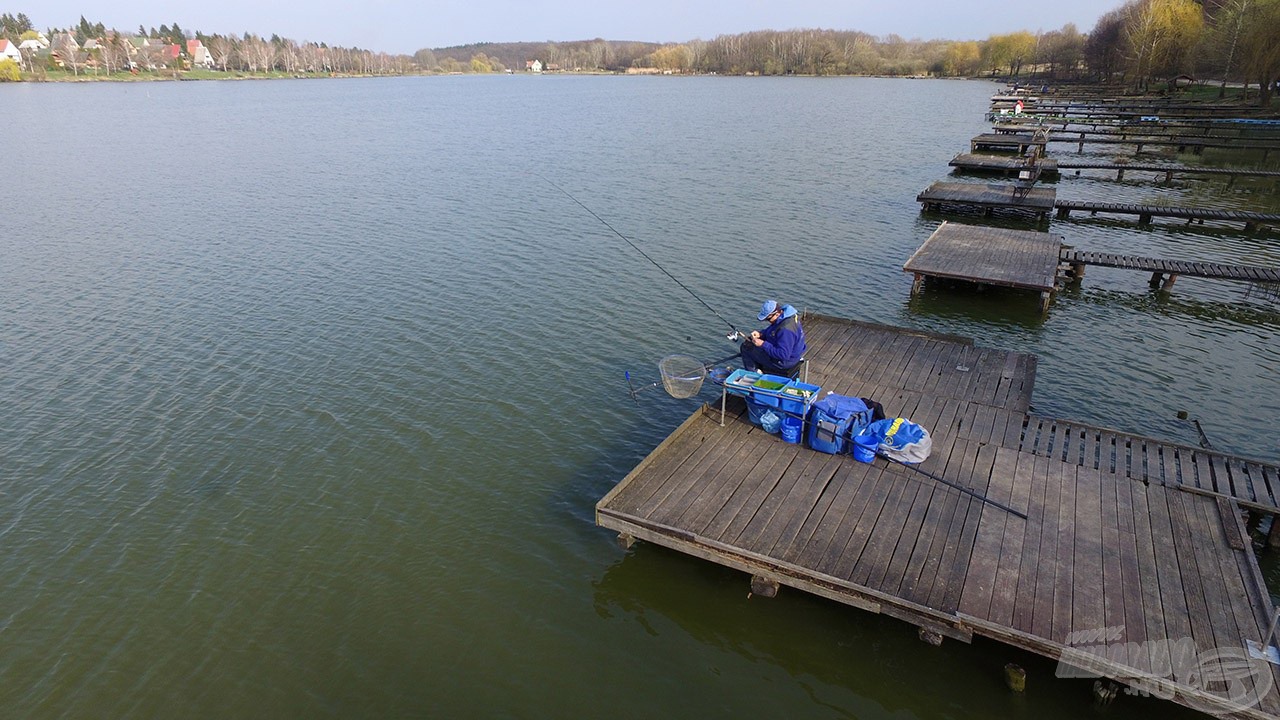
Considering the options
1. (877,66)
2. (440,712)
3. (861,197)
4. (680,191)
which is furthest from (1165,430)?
(877,66)

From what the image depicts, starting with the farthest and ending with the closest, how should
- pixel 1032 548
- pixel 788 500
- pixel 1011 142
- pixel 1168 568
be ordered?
pixel 1011 142, pixel 788 500, pixel 1032 548, pixel 1168 568

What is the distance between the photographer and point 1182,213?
108ft

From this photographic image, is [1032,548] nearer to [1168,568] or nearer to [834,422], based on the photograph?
[1168,568]

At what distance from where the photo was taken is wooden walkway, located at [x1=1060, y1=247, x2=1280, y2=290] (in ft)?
78.6

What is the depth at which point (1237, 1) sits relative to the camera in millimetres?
71500

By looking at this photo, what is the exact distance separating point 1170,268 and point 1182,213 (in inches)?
449

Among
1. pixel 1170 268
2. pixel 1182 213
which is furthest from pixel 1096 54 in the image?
pixel 1170 268

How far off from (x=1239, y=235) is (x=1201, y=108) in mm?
49702

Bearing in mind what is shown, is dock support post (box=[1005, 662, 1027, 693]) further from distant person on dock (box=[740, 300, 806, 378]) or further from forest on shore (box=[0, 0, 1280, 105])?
forest on shore (box=[0, 0, 1280, 105])

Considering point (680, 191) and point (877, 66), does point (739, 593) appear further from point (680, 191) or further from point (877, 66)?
point (877, 66)

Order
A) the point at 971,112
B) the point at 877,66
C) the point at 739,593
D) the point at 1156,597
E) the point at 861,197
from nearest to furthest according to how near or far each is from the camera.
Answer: the point at 1156,597
the point at 739,593
the point at 861,197
the point at 971,112
the point at 877,66

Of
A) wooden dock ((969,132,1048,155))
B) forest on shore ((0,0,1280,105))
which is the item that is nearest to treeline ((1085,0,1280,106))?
forest on shore ((0,0,1280,105))

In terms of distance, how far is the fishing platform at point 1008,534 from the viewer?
8.72 m

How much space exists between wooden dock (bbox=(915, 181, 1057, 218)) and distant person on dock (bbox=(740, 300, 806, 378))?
26.3 m
